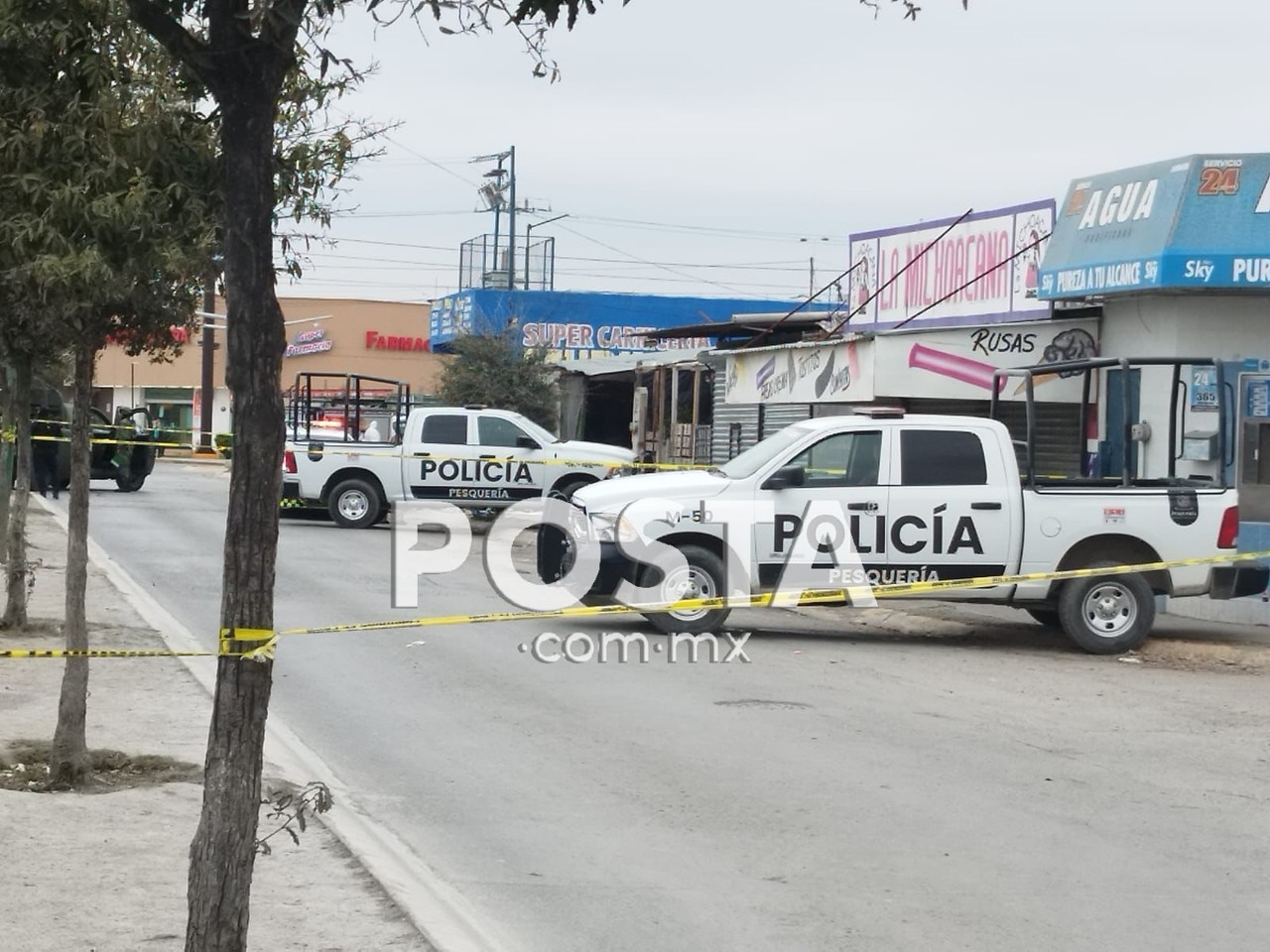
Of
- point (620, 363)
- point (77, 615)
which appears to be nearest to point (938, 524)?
point (77, 615)

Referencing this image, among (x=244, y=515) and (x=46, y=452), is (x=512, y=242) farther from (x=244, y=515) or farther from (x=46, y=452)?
(x=244, y=515)

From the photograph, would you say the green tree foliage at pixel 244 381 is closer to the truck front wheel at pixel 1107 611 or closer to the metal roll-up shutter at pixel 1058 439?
the truck front wheel at pixel 1107 611

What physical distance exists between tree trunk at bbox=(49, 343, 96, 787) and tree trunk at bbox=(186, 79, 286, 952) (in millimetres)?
3991

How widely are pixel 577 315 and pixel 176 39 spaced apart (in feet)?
139

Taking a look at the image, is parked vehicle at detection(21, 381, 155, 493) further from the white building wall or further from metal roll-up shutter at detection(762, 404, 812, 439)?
the white building wall

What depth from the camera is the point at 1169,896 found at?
7129mm

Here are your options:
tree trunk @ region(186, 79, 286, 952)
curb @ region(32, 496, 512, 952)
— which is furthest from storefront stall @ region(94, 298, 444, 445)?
tree trunk @ region(186, 79, 286, 952)

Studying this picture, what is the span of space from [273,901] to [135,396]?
7284 centimetres

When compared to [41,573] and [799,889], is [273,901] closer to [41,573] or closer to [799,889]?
[799,889]

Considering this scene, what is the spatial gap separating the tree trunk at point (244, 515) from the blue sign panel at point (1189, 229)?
45.8ft

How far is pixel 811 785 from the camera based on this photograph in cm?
920

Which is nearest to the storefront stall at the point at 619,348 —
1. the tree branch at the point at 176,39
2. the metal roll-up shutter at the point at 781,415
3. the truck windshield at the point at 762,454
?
the metal roll-up shutter at the point at 781,415

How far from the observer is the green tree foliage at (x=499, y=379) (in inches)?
1378

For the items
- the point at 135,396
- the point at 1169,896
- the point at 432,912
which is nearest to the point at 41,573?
the point at 432,912
